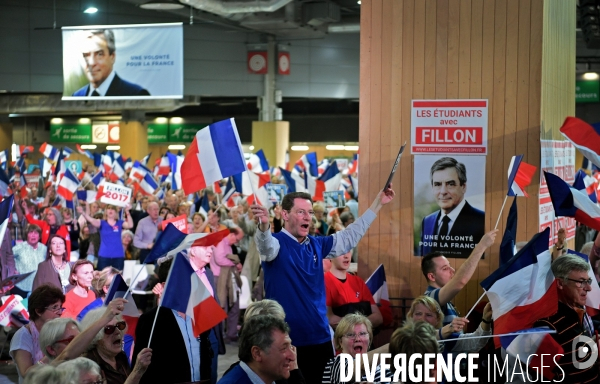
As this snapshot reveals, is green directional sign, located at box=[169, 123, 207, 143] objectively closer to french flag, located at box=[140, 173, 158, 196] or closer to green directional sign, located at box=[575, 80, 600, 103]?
green directional sign, located at box=[575, 80, 600, 103]

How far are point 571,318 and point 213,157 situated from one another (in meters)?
3.22

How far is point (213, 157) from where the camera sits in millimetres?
7484

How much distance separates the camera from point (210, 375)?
6.67 meters

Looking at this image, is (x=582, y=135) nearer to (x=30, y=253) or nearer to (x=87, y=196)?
(x=30, y=253)

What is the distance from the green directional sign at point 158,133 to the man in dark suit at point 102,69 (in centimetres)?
1842

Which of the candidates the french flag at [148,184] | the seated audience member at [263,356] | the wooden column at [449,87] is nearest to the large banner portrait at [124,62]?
the french flag at [148,184]

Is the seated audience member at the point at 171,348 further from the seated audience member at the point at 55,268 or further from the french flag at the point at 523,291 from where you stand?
the seated audience member at the point at 55,268

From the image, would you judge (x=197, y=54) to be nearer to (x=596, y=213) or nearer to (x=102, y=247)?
(x=102, y=247)

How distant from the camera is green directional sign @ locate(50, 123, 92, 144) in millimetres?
43594

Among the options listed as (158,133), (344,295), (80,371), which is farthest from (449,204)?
(158,133)

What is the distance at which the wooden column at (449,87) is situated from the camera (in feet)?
27.6

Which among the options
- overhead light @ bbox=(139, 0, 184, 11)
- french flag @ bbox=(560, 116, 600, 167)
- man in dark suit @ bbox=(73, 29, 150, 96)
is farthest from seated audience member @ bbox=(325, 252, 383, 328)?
overhead light @ bbox=(139, 0, 184, 11)

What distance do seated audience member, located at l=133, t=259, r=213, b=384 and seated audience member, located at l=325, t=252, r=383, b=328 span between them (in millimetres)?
1644

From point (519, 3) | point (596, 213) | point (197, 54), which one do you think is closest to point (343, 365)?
point (596, 213)
